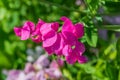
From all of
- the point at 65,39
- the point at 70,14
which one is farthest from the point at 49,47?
the point at 70,14

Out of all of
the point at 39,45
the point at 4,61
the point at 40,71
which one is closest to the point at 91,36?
the point at 40,71

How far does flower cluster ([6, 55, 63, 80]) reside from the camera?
1.84m

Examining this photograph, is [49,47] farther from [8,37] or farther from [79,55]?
[8,37]

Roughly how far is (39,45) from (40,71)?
1.24ft

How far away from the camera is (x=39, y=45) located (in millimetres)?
2246

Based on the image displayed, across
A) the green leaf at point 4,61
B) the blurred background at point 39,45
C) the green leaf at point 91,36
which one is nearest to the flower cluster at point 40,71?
the blurred background at point 39,45

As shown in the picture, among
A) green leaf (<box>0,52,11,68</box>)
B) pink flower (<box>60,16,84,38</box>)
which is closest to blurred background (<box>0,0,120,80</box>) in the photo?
green leaf (<box>0,52,11,68</box>)

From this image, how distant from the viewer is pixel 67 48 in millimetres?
1169

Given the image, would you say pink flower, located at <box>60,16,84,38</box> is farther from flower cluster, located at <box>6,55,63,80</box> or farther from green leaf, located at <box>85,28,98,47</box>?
flower cluster, located at <box>6,55,63,80</box>

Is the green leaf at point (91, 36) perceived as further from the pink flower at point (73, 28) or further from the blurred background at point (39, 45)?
the blurred background at point (39, 45)

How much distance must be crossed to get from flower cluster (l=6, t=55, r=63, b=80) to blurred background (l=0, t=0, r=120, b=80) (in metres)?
0.04

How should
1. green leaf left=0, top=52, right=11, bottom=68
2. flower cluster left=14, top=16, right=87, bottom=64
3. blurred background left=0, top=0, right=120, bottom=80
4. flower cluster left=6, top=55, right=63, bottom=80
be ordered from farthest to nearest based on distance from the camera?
1. green leaf left=0, top=52, right=11, bottom=68
2. flower cluster left=6, top=55, right=63, bottom=80
3. blurred background left=0, top=0, right=120, bottom=80
4. flower cluster left=14, top=16, right=87, bottom=64

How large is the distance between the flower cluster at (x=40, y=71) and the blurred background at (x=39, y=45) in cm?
4

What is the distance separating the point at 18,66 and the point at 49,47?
3.41ft
